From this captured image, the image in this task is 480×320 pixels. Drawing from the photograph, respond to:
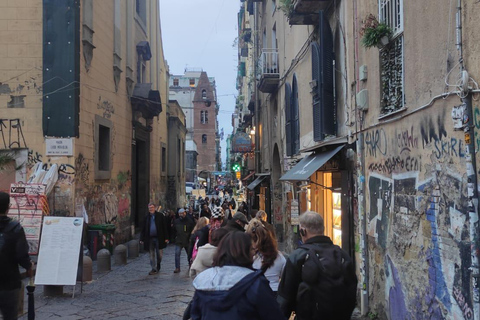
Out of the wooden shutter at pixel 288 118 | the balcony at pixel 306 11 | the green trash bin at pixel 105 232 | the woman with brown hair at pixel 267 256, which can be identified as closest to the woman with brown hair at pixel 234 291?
the woman with brown hair at pixel 267 256

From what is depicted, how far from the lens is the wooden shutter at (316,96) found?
1064cm

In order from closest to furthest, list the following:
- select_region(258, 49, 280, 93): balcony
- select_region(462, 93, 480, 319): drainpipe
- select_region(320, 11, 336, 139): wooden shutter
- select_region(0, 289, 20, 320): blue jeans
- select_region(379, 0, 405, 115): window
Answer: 1. select_region(462, 93, 480, 319): drainpipe
2. select_region(0, 289, 20, 320): blue jeans
3. select_region(379, 0, 405, 115): window
4. select_region(320, 11, 336, 139): wooden shutter
5. select_region(258, 49, 280, 93): balcony

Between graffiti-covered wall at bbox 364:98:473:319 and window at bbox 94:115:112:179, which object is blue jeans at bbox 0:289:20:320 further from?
window at bbox 94:115:112:179

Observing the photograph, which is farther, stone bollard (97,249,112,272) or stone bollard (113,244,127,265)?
stone bollard (113,244,127,265)

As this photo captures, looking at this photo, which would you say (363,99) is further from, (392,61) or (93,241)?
(93,241)

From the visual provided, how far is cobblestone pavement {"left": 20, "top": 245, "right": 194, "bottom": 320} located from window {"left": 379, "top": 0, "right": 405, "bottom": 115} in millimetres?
4587

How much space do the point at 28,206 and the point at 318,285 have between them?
34.4 ft

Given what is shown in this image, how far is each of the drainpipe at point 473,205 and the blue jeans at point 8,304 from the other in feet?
13.6

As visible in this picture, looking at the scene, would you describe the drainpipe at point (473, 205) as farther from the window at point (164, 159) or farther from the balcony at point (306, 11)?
the window at point (164, 159)

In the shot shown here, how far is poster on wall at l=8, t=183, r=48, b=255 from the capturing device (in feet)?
40.6

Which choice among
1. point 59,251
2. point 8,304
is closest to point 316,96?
point 59,251

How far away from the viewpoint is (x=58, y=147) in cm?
1336

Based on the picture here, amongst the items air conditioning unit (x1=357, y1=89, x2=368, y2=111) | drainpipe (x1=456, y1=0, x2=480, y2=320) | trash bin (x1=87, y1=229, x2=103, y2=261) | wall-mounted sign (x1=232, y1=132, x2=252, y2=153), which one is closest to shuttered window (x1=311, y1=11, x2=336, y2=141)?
air conditioning unit (x1=357, y1=89, x2=368, y2=111)

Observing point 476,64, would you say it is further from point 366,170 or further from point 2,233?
point 2,233
